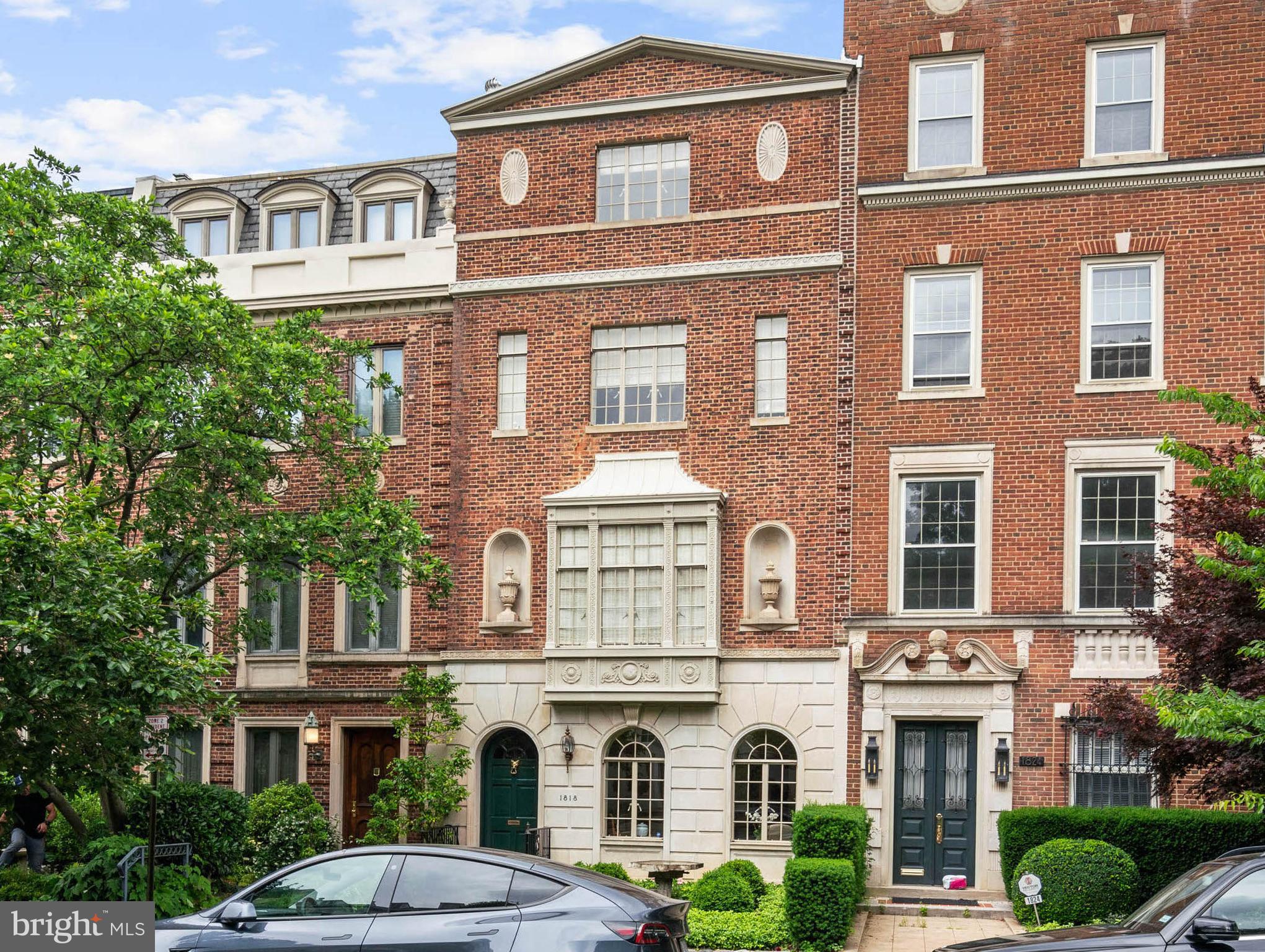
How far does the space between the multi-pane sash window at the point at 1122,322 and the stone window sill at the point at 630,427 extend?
628cm

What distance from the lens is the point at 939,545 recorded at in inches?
871

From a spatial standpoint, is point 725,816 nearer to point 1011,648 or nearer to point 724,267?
point 1011,648

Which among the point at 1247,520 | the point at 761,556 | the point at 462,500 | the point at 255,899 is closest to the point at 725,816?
the point at 761,556

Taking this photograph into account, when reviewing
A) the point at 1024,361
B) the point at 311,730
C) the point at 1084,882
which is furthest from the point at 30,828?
the point at 1024,361

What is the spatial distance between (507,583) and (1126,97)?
12074 millimetres

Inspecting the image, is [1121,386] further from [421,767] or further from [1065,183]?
[421,767]

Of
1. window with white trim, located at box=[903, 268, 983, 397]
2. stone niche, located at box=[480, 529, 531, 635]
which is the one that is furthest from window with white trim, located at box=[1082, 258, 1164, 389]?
stone niche, located at box=[480, 529, 531, 635]

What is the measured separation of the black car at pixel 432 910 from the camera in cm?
1077

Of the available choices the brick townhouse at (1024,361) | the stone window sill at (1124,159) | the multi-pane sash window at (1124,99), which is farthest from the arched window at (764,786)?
the multi-pane sash window at (1124,99)

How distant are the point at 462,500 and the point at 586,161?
5.95 m

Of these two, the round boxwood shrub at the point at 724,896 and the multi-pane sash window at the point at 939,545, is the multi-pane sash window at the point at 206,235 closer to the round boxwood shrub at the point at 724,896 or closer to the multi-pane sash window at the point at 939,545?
the multi-pane sash window at the point at 939,545

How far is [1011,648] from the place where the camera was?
2152cm

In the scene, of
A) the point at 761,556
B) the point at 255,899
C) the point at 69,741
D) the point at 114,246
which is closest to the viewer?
the point at 255,899

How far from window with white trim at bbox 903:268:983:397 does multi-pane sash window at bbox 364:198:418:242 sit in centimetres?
941
